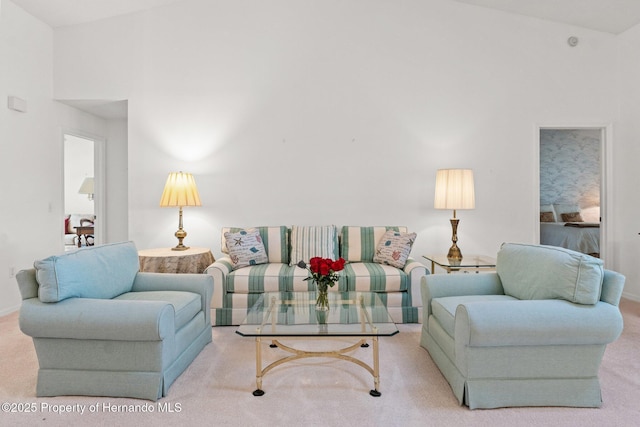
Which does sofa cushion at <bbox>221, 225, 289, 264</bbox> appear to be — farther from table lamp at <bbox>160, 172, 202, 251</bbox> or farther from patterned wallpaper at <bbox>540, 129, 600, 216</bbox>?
patterned wallpaper at <bbox>540, 129, 600, 216</bbox>

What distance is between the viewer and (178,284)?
278 cm

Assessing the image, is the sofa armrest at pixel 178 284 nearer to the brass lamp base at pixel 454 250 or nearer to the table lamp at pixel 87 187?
the brass lamp base at pixel 454 250

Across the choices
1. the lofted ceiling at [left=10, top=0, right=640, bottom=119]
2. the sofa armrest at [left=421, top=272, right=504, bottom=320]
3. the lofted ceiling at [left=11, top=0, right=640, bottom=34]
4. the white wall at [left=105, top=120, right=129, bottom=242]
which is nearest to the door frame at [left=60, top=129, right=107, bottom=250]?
the white wall at [left=105, top=120, right=129, bottom=242]

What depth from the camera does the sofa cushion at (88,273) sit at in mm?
2062

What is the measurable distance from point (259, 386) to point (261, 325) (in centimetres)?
34

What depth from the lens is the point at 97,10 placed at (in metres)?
4.05

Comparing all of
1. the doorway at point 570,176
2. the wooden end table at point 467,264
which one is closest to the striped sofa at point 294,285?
the wooden end table at point 467,264

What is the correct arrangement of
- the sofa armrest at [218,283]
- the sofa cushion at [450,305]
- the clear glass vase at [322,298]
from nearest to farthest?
the sofa cushion at [450,305] < the clear glass vase at [322,298] < the sofa armrest at [218,283]

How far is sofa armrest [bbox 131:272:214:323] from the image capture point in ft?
9.07

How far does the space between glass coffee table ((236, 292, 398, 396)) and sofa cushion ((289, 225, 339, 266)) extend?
0.96 m

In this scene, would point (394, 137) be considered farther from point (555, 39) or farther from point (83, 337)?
point (83, 337)

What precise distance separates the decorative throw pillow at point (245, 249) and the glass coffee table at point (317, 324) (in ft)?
2.92

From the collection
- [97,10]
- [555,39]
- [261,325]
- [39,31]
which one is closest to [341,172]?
[261,325]

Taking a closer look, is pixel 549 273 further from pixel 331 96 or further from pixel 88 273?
pixel 331 96
